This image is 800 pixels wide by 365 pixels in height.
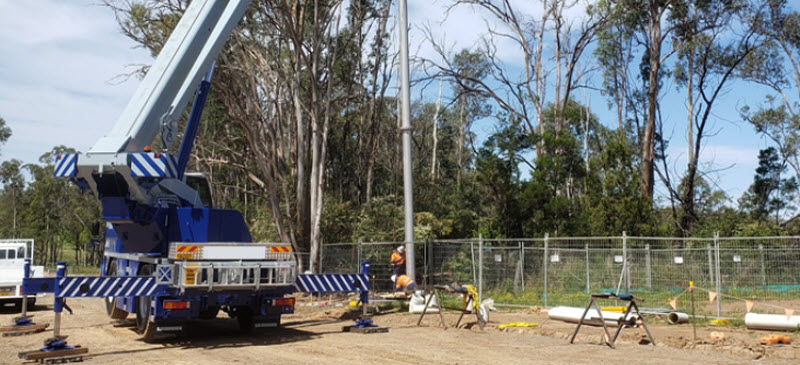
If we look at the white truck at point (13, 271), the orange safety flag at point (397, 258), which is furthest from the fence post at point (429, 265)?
the white truck at point (13, 271)

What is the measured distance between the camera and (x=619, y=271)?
710 inches

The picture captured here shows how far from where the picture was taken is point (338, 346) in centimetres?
1182

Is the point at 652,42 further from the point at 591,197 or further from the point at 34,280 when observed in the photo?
the point at 34,280

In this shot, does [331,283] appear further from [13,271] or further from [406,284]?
[13,271]

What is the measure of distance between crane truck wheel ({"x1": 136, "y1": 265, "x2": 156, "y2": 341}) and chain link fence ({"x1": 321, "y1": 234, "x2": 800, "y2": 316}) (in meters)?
7.28

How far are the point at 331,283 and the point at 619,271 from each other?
8.12m

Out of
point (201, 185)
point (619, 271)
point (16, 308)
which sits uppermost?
point (201, 185)

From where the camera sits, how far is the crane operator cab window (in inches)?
604

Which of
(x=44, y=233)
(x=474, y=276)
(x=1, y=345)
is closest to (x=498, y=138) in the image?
(x=474, y=276)

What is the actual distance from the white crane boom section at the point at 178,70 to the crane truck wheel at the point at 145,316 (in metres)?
2.36

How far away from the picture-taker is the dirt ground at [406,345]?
34.6 ft

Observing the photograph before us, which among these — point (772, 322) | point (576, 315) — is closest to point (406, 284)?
point (576, 315)

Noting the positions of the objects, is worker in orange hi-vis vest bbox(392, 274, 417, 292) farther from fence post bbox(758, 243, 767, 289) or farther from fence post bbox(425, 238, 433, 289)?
fence post bbox(758, 243, 767, 289)

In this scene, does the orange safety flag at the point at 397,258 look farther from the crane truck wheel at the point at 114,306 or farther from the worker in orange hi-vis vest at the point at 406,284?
the crane truck wheel at the point at 114,306
